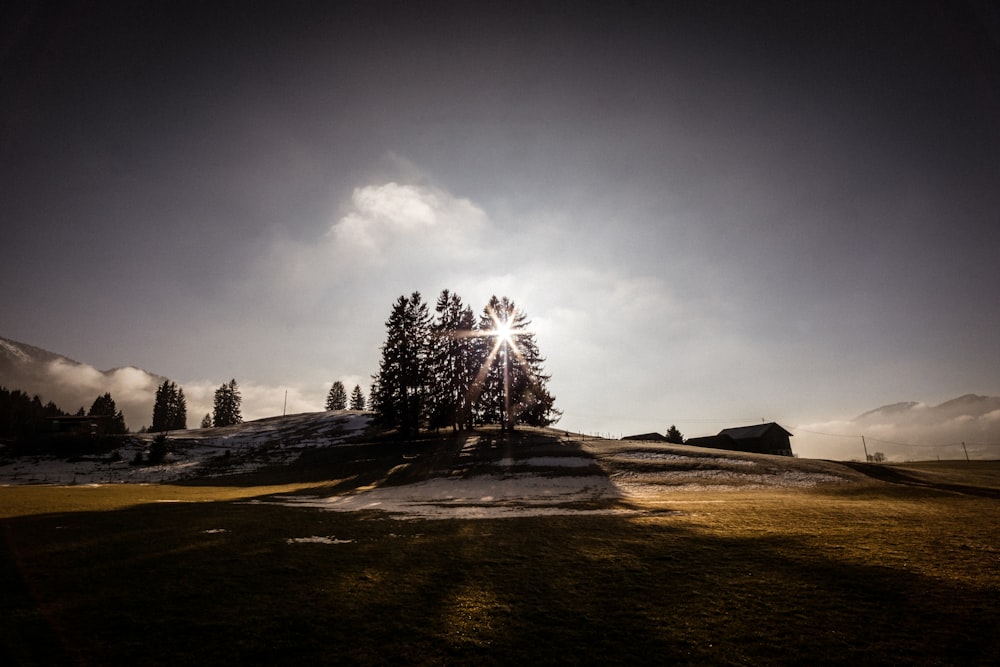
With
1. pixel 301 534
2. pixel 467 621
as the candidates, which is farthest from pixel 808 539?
pixel 301 534

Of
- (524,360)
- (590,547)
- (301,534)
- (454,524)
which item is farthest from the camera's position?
(524,360)

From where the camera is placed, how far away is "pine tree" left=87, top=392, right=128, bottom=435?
108m

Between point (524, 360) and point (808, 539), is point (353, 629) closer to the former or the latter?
point (808, 539)

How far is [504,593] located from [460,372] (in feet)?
161

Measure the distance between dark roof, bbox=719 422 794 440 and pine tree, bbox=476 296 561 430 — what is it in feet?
128

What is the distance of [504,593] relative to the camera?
30.4ft

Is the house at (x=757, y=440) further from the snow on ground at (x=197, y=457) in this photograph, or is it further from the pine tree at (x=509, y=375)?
the snow on ground at (x=197, y=457)

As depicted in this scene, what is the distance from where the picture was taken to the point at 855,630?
7.32 meters

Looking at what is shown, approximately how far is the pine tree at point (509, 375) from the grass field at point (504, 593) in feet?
131

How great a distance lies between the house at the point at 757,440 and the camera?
73062mm

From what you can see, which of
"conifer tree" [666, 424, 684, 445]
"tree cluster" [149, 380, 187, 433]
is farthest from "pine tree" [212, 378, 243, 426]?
"conifer tree" [666, 424, 684, 445]

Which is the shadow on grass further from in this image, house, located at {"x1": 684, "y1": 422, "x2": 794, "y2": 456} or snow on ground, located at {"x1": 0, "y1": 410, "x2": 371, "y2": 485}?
house, located at {"x1": 684, "y1": 422, "x2": 794, "y2": 456}

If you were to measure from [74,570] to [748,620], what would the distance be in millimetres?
14783

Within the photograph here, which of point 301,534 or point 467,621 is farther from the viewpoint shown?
point 301,534
